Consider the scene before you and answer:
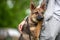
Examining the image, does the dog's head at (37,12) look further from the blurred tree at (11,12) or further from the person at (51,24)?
the blurred tree at (11,12)

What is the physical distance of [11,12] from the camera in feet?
73.6

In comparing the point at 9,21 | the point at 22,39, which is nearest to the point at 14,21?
the point at 9,21

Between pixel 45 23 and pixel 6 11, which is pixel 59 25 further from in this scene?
pixel 6 11

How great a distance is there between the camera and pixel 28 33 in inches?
287

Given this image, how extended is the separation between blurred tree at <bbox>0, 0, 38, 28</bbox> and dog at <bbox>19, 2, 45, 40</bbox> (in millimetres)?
14878

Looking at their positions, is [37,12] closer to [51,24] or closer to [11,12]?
[51,24]

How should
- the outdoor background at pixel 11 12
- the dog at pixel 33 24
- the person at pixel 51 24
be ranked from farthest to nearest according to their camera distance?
the outdoor background at pixel 11 12, the dog at pixel 33 24, the person at pixel 51 24

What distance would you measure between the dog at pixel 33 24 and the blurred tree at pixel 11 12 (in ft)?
48.8

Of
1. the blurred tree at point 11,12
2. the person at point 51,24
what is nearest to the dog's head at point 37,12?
the person at point 51,24

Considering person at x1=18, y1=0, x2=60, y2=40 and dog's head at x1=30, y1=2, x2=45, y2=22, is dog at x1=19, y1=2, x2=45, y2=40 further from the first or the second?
person at x1=18, y1=0, x2=60, y2=40

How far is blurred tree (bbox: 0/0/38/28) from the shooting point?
73.7 feet

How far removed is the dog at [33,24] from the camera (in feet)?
23.2

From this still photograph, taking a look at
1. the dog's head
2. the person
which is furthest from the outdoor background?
the person

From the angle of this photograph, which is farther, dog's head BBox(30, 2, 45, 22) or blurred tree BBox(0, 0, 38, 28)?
blurred tree BBox(0, 0, 38, 28)
